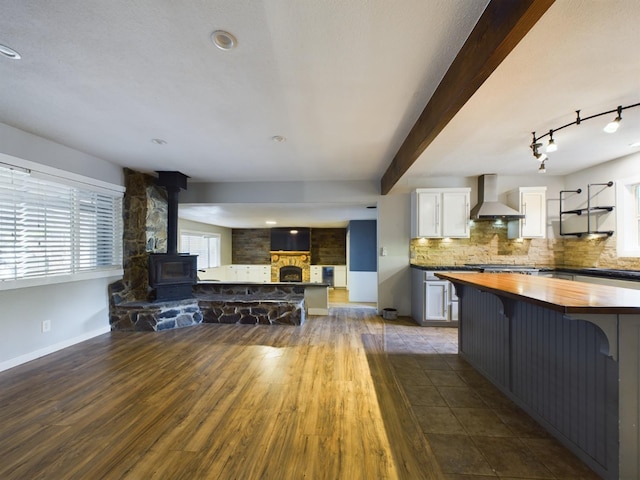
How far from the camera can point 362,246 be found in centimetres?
718

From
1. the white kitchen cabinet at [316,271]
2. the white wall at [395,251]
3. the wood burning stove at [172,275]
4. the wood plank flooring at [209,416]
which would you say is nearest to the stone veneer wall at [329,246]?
the white kitchen cabinet at [316,271]

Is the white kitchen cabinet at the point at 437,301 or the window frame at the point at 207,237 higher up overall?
the window frame at the point at 207,237

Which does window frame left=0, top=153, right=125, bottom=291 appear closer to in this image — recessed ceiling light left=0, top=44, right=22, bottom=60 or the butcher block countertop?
recessed ceiling light left=0, top=44, right=22, bottom=60

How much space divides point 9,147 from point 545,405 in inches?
202

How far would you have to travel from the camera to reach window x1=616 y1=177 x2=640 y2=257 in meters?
3.49

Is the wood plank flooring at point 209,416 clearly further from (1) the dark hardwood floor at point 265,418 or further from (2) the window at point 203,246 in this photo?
(2) the window at point 203,246

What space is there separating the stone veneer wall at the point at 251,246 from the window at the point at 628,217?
9015 mm

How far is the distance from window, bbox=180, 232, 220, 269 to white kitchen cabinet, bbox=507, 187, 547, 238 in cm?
763

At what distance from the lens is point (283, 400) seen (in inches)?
85.1

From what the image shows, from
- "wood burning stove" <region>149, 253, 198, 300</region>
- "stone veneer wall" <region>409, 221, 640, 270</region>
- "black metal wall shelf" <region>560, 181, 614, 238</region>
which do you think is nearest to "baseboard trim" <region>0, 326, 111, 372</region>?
"wood burning stove" <region>149, 253, 198, 300</region>

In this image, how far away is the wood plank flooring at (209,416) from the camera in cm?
152

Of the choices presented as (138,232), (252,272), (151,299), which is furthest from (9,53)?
(252,272)

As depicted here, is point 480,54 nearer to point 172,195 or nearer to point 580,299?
point 580,299

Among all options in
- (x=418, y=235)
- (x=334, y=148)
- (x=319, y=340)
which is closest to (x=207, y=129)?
(x=334, y=148)
